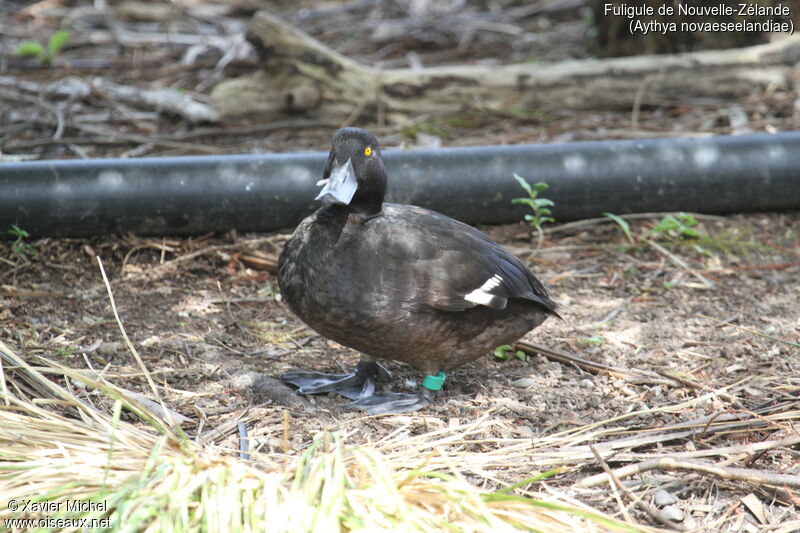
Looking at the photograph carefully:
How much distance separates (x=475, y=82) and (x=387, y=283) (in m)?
3.38

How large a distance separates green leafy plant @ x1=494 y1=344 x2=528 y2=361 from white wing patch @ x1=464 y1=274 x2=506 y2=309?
491 millimetres

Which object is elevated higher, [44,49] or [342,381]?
[44,49]

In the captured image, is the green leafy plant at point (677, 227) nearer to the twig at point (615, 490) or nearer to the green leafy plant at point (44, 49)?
the twig at point (615, 490)

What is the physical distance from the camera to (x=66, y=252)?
438cm

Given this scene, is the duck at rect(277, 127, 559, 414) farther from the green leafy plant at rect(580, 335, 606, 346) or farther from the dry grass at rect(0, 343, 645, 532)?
the dry grass at rect(0, 343, 645, 532)

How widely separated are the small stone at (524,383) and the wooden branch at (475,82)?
301cm

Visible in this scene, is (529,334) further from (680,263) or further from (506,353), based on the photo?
(680,263)

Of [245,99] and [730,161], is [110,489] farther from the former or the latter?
[245,99]

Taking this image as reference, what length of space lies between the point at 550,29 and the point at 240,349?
242 inches

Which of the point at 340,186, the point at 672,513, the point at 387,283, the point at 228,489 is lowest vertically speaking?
the point at 672,513

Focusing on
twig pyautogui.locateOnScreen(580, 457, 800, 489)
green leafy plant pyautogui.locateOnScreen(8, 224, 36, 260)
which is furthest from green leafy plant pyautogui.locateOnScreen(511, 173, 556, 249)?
green leafy plant pyautogui.locateOnScreen(8, 224, 36, 260)

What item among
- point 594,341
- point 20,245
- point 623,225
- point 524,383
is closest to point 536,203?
point 623,225

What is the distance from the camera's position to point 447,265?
330 cm

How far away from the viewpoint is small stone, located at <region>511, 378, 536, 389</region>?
3.54 m
